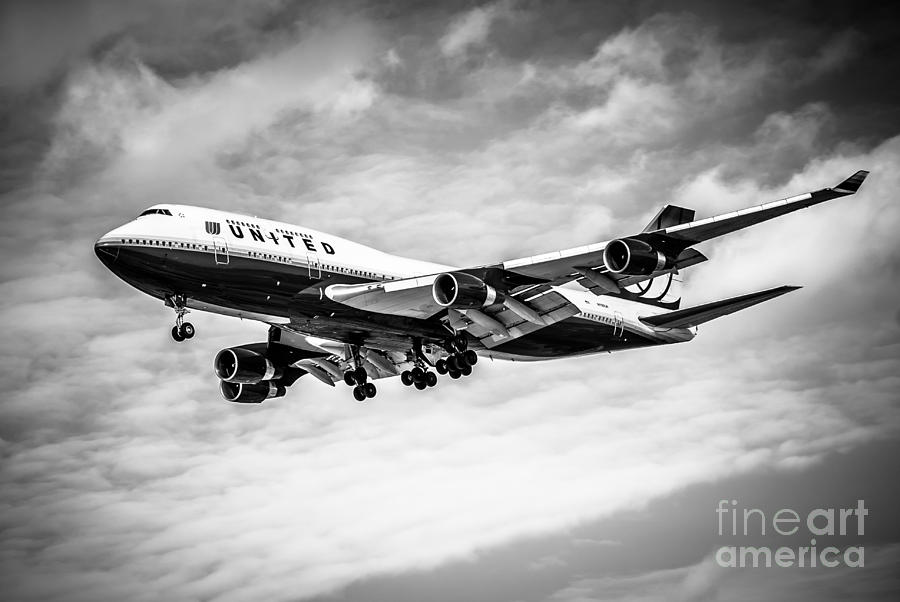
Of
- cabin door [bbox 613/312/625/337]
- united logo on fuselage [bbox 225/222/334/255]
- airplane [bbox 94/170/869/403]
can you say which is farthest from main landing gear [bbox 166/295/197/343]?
cabin door [bbox 613/312/625/337]

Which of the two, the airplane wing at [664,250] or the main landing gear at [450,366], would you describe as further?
the main landing gear at [450,366]

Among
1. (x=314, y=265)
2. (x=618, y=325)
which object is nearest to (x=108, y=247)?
(x=314, y=265)

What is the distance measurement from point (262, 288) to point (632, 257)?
506 inches

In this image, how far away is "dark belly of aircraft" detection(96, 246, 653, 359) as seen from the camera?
35.3 metres

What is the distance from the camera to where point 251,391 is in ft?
161

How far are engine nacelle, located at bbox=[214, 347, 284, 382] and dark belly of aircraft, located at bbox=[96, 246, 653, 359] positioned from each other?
671 centimetres

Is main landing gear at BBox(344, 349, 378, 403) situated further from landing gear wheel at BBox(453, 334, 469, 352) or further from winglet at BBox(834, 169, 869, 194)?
winglet at BBox(834, 169, 869, 194)

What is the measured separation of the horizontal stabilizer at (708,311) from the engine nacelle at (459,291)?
432 inches

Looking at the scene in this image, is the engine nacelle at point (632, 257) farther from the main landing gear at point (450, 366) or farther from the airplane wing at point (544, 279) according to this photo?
the main landing gear at point (450, 366)

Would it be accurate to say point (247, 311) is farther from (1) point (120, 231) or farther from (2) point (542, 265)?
(2) point (542, 265)

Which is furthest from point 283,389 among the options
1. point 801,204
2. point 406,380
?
point 801,204

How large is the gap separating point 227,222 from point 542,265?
11289 millimetres

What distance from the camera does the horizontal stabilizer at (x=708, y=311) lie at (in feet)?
132

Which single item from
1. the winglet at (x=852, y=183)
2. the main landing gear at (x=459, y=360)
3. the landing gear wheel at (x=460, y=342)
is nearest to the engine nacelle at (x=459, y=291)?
the landing gear wheel at (x=460, y=342)
